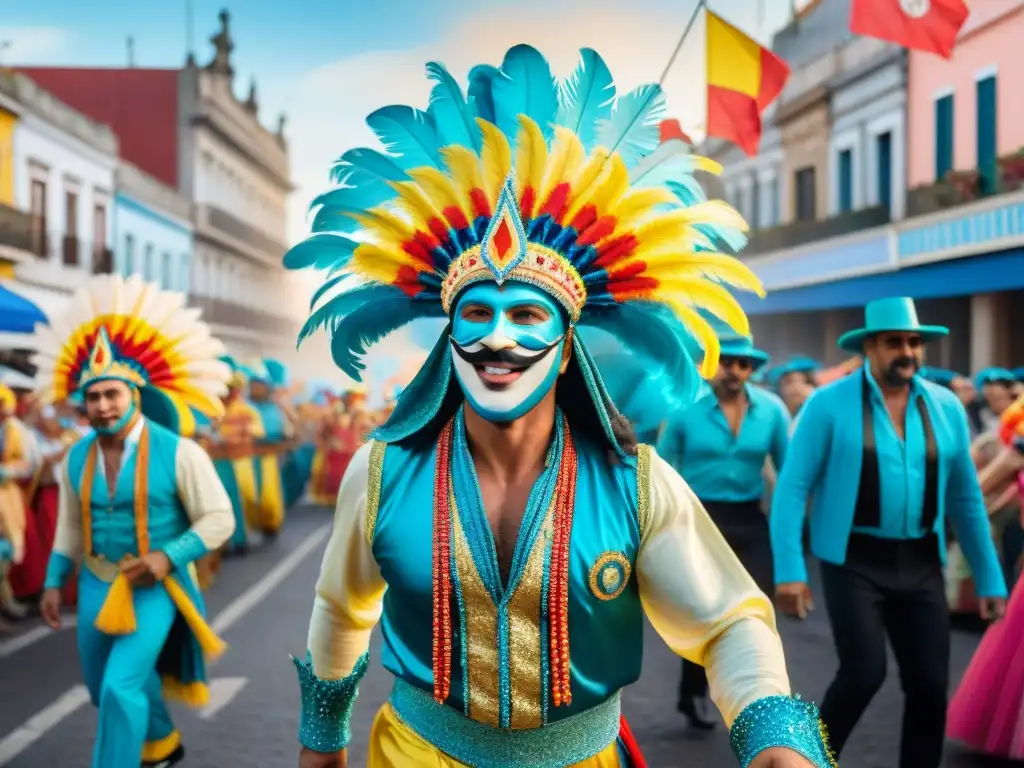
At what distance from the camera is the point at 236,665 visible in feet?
25.7

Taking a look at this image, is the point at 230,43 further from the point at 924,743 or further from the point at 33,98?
the point at 924,743

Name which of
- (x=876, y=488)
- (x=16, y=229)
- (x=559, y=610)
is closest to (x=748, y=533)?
(x=876, y=488)

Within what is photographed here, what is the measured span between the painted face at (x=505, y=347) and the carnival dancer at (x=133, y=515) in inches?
116

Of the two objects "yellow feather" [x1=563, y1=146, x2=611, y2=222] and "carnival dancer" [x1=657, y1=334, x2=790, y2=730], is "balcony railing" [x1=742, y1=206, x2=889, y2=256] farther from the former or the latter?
"yellow feather" [x1=563, y1=146, x2=611, y2=222]

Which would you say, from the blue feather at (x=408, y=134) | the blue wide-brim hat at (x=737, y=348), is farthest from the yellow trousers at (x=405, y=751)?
the blue wide-brim hat at (x=737, y=348)

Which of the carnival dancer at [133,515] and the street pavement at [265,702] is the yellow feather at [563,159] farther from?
the street pavement at [265,702]

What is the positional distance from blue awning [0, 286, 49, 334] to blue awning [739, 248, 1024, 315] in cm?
759

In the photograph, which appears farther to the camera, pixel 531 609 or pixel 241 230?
pixel 241 230

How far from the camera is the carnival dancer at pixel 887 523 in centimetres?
508

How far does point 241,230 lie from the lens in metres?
52.8

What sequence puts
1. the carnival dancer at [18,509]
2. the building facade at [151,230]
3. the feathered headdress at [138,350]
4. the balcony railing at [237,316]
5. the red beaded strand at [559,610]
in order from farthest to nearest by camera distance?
the balcony railing at [237,316]
the building facade at [151,230]
the carnival dancer at [18,509]
the feathered headdress at [138,350]
the red beaded strand at [559,610]

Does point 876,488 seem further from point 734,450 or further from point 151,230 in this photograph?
point 151,230

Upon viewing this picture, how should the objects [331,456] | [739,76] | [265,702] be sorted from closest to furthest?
[265,702] < [739,76] < [331,456]

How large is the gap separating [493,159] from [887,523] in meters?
2.82
